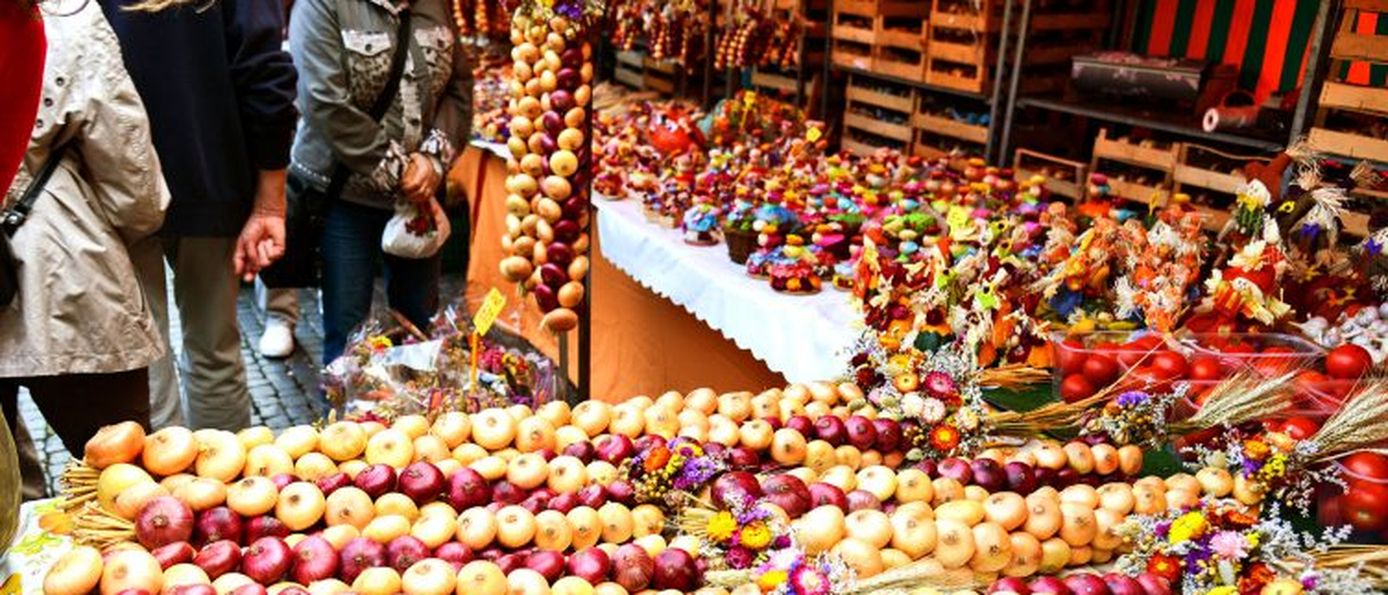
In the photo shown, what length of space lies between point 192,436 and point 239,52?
1401mm

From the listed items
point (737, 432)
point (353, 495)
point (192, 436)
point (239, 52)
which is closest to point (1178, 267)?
point (737, 432)

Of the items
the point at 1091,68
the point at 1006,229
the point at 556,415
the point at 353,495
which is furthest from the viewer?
the point at 1091,68

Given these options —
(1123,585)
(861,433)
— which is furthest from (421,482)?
(1123,585)

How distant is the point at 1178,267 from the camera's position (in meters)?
2.49

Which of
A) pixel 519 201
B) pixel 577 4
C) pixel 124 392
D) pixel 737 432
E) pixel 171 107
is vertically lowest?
pixel 124 392

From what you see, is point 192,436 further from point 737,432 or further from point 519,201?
point 519,201

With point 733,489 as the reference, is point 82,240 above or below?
above

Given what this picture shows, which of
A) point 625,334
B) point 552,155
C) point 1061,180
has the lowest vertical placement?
point 625,334

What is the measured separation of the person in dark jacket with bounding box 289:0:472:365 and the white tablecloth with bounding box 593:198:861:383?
74 centimetres

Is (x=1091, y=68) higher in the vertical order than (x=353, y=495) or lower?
higher

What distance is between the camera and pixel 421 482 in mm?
1518

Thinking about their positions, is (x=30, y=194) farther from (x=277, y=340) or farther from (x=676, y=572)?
(x=277, y=340)

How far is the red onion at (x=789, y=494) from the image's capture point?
1577 millimetres

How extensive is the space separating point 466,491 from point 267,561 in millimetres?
312
